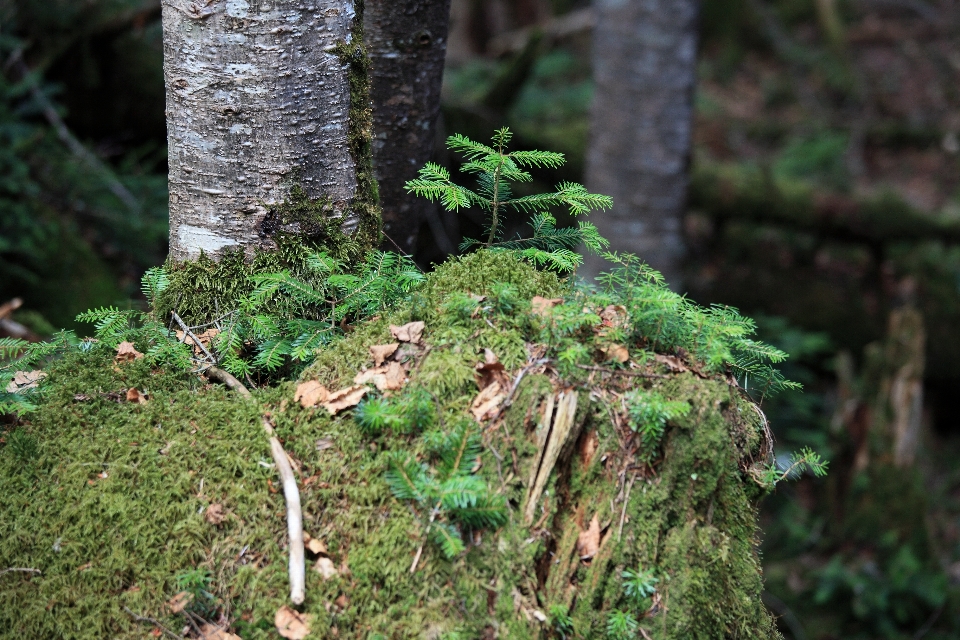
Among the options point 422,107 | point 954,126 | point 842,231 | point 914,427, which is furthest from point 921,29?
point 422,107

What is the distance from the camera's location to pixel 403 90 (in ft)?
10.7

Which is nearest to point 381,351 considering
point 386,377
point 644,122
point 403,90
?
point 386,377

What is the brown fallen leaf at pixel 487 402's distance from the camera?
2.05 metres

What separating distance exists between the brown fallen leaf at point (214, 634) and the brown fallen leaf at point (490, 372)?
93cm

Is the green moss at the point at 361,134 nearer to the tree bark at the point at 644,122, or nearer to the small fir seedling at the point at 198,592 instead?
the small fir seedling at the point at 198,592

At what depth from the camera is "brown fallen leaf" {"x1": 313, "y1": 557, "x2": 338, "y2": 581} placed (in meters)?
1.92

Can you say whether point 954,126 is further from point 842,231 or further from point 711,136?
point 842,231

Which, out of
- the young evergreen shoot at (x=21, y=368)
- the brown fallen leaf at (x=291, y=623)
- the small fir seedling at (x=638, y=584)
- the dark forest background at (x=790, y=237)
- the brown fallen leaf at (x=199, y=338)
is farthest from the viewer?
the dark forest background at (x=790, y=237)

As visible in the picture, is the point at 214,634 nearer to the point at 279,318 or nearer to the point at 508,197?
the point at 279,318

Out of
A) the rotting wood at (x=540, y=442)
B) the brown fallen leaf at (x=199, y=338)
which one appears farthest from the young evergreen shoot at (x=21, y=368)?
the rotting wood at (x=540, y=442)

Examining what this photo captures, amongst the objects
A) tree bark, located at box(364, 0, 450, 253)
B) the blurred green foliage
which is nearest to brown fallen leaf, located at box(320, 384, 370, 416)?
tree bark, located at box(364, 0, 450, 253)

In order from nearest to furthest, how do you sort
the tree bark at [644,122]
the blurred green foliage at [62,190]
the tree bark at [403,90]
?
the tree bark at [403,90], the blurred green foliage at [62,190], the tree bark at [644,122]

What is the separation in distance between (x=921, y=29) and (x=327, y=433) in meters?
18.9

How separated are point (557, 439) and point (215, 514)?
98 centimetres
